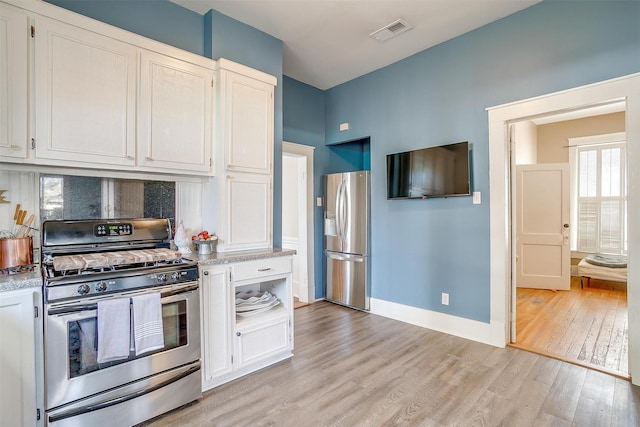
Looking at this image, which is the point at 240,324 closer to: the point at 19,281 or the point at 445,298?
the point at 19,281

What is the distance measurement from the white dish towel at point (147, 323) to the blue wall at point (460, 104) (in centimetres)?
269

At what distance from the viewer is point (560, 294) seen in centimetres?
477

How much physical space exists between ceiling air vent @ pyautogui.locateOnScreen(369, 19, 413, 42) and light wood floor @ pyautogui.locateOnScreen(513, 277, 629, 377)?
10.6 ft

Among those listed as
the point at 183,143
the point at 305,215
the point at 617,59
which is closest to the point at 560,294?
the point at 617,59

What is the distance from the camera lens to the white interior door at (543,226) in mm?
4977

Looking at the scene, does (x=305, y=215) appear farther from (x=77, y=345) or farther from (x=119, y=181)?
(x=77, y=345)

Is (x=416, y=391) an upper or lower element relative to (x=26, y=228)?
lower

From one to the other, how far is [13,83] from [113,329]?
60.1 inches

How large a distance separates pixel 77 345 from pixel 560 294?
590 cm

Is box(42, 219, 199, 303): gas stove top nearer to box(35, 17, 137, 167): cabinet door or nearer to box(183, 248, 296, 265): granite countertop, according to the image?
box(183, 248, 296, 265): granite countertop

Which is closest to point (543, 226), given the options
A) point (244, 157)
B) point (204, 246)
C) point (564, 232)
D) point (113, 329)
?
point (564, 232)

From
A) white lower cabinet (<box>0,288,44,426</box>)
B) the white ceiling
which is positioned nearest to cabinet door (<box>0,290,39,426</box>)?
white lower cabinet (<box>0,288,44,426</box>)

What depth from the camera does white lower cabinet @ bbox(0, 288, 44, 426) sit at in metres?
1.54

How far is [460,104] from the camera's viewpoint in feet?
10.6
